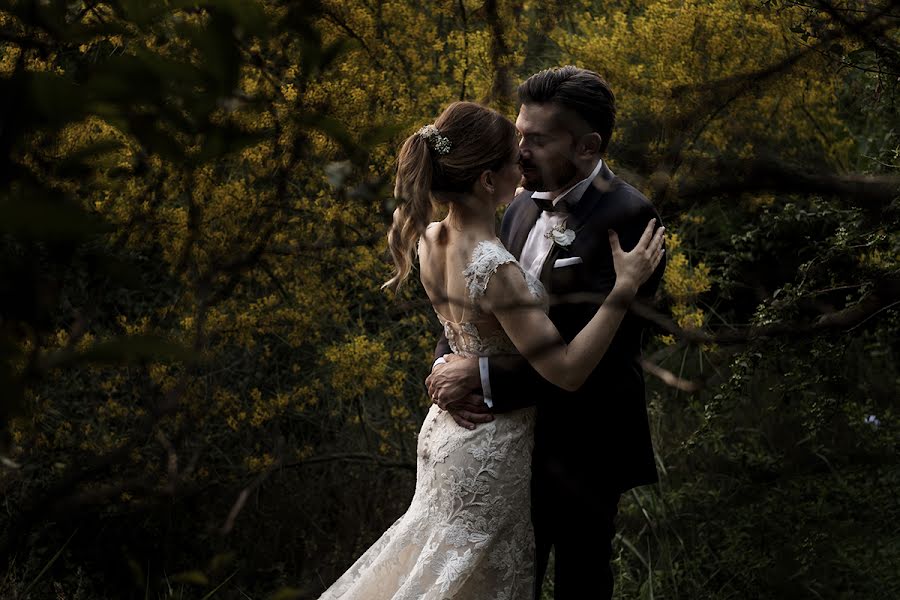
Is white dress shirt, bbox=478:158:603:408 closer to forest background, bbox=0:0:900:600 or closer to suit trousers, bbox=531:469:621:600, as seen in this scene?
forest background, bbox=0:0:900:600

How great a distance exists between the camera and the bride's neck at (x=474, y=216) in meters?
2.76

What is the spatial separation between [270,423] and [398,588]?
1980 millimetres

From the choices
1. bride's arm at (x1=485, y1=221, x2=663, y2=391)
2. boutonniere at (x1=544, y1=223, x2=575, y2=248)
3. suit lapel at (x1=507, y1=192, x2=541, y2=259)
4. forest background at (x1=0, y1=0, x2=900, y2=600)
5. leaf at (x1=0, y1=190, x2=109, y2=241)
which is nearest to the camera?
leaf at (x1=0, y1=190, x2=109, y2=241)

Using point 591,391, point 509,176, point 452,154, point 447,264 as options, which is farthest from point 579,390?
point 452,154

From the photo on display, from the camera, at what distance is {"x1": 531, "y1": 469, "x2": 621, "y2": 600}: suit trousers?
112 inches

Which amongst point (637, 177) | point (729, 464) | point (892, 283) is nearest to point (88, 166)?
point (637, 177)

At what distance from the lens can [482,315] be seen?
2760 mm

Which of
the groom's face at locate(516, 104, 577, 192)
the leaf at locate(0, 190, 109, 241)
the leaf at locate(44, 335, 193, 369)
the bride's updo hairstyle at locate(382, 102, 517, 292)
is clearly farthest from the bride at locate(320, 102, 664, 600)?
the leaf at locate(0, 190, 109, 241)

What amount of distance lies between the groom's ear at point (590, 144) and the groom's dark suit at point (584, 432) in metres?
0.07

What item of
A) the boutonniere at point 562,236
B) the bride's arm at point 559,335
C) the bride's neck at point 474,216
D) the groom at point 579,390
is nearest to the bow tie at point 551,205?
the groom at point 579,390

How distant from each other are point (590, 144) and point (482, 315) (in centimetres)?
58

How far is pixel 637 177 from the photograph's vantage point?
118 cm

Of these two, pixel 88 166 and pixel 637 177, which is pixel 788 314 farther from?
pixel 88 166

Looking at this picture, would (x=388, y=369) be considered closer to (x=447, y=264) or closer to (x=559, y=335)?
(x=447, y=264)
